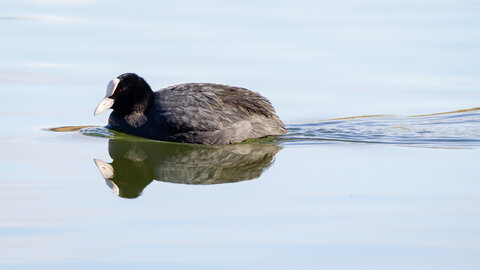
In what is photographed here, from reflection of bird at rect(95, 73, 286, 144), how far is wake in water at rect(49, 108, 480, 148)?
203 millimetres

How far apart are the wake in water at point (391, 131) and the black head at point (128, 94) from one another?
311 mm

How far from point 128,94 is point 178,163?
4.88 ft

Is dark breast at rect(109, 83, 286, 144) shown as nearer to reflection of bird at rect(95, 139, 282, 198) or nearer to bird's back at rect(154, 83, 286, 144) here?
bird's back at rect(154, 83, 286, 144)

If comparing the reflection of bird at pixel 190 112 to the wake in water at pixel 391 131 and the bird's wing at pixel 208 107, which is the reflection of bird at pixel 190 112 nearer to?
the bird's wing at pixel 208 107

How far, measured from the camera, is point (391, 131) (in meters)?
8.69

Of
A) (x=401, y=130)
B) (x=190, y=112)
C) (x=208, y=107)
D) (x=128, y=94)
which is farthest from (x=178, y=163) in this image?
(x=401, y=130)

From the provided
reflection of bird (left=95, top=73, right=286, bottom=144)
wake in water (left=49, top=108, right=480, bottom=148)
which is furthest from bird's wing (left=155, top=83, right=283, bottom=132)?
wake in water (left=49, top=108, right=480, bottom=148)

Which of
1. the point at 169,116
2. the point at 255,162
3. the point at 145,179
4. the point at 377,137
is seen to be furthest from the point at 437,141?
the point at 145,179

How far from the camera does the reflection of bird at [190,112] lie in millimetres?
8141

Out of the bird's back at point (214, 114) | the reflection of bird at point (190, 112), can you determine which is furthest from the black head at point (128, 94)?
the bird's back at point (214, 114)

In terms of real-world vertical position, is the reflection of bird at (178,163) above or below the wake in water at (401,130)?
below

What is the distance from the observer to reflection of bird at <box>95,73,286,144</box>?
8.14m

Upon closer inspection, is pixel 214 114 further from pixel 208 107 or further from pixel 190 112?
Result: pixel 190 112

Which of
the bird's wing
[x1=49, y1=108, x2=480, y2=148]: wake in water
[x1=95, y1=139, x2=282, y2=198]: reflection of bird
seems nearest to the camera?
[x1=95, y1=139, x2=282, y2=198]: reflection of bird
